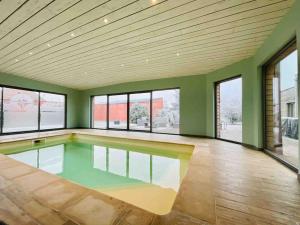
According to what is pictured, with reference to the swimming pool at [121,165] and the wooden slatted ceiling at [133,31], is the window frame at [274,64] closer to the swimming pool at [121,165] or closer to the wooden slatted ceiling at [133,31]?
the wooden slatted ceiling at [133,31]

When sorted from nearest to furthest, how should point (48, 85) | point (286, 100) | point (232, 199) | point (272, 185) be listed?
point (232, 199), point (272, 185), point (286, 100), point (48, 85)

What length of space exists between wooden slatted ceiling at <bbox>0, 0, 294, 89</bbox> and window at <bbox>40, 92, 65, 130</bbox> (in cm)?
298

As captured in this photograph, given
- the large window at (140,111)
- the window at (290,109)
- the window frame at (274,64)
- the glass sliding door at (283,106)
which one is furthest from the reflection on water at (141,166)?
the large window at (140,111)

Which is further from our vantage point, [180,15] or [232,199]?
[180,15]

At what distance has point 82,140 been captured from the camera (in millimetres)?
6492

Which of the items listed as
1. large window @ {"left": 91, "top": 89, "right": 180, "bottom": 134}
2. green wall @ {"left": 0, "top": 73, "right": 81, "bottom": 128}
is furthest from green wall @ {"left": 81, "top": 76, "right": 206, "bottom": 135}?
green wall @ {"left": 0, "top": 73, "right": 81, "bottom": 128}

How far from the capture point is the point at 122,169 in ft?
11.7

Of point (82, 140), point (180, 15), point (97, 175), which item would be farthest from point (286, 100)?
point (82, 140)

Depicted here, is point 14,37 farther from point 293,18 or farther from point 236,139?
point 236,139

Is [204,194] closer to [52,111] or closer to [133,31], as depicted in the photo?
[133,31]

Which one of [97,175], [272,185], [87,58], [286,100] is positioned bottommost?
[97,175]

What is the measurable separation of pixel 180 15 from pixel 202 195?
2528 mm

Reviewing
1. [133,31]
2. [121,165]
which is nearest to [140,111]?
[121,165]

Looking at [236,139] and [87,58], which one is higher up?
[87,58]
